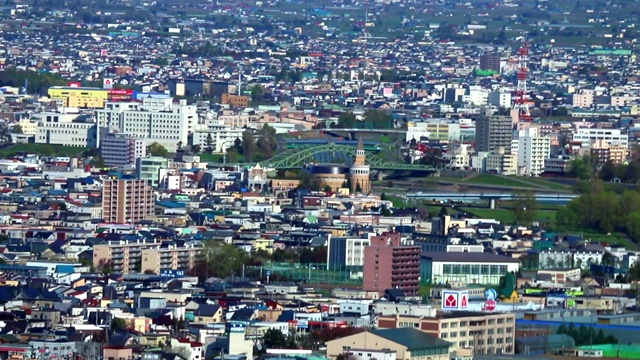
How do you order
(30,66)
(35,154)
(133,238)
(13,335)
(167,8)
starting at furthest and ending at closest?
(167,8) → (30,66) → (35,154) → (133,238) → (13,335)

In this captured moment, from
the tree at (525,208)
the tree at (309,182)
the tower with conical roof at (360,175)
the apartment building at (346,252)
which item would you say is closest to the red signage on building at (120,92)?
the tower with conical roof at (360,175)

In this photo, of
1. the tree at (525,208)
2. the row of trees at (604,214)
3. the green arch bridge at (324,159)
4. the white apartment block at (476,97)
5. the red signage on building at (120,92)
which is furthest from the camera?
the white apartment block at (476,97)

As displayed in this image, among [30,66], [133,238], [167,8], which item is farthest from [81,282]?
[167,8]

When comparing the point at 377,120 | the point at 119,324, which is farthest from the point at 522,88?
the point at 119,324

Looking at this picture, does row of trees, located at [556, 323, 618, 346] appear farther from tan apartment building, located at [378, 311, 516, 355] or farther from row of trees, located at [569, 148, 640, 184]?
row of trees, located at [569, 148, 640, 184]

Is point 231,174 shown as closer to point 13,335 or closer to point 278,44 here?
point 13,335

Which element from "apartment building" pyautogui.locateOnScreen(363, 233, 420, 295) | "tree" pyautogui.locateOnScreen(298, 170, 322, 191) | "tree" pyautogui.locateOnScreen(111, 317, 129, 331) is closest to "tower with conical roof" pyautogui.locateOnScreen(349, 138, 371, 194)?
"tree" pyautogui.locateOnScreen(298, 170, 322, 191)

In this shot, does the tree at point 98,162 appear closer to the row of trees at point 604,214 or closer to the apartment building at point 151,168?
the apartment building at point 151,168
